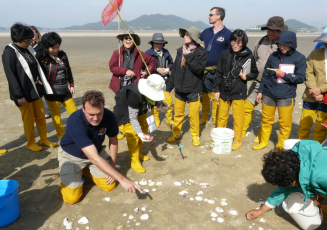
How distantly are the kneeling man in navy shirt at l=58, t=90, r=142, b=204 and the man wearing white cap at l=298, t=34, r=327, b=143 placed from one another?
3267mm

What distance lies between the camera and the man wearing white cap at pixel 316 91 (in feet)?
13.7

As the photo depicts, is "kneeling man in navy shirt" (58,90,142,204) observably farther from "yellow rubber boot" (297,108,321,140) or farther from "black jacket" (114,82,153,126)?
"yellow rubber boot" (297,108,321,140)

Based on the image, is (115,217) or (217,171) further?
(217,171)

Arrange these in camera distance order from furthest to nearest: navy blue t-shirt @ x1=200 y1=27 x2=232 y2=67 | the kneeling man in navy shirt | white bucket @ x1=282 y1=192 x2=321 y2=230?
1. navy blue t-shirt @ x1=200 y1=27 x2=232 y2=67
2. the kneeling man in navy shirt
3. white bucket @ x1=282 y1=192 x2=321 y2=230

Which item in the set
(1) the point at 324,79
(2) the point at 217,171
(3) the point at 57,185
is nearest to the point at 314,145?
(2) the point at 217,171

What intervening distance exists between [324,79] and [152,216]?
3.46 meters

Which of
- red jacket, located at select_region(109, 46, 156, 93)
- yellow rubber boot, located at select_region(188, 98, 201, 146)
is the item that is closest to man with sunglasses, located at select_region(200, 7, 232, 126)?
yellow rubber boot, located at select_region(188, 98, 201, 146)

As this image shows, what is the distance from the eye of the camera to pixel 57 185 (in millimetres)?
3867

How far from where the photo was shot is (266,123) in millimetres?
4844

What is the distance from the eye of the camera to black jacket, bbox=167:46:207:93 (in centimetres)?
479

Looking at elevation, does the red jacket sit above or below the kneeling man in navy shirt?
above

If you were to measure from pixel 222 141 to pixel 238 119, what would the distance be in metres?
0.60

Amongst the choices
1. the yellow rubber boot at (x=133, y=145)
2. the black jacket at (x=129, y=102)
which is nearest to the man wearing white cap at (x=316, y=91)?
the black jacket at (x=129, y=102)

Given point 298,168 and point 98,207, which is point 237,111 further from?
point 98,207
